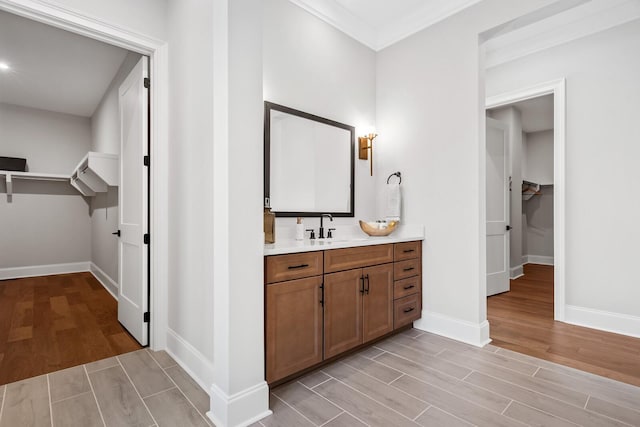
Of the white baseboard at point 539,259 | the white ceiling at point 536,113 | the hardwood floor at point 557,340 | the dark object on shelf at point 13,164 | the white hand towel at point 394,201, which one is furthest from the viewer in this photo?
the white baseboard at point 539,259

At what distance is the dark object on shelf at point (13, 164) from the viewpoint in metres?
4.97

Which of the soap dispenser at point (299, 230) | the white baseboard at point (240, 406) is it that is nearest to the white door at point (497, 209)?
the soap dispenser at point (299, 230)

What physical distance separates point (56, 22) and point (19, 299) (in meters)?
3.63

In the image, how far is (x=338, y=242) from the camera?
239 centimetres

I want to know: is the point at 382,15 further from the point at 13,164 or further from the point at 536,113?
the point at 13,164

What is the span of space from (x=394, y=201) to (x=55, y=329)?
343 centimetres

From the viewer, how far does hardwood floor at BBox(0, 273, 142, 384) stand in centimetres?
238

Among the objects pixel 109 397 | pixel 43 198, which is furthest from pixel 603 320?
pixel 43 198

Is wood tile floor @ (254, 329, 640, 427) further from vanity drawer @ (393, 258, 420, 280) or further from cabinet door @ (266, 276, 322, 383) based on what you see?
vanity drawer @ (393, 258, 420, 280)

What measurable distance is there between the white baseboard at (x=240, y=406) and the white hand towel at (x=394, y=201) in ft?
6.38

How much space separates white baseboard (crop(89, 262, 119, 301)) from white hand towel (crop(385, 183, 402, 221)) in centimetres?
348

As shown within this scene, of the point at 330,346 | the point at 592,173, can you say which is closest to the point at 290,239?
the point at 330,346

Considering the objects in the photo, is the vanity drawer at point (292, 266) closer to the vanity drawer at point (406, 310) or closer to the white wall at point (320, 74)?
the white wall at point (320, 74)

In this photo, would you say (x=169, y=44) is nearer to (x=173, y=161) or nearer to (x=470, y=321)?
(x=173, y=161)
